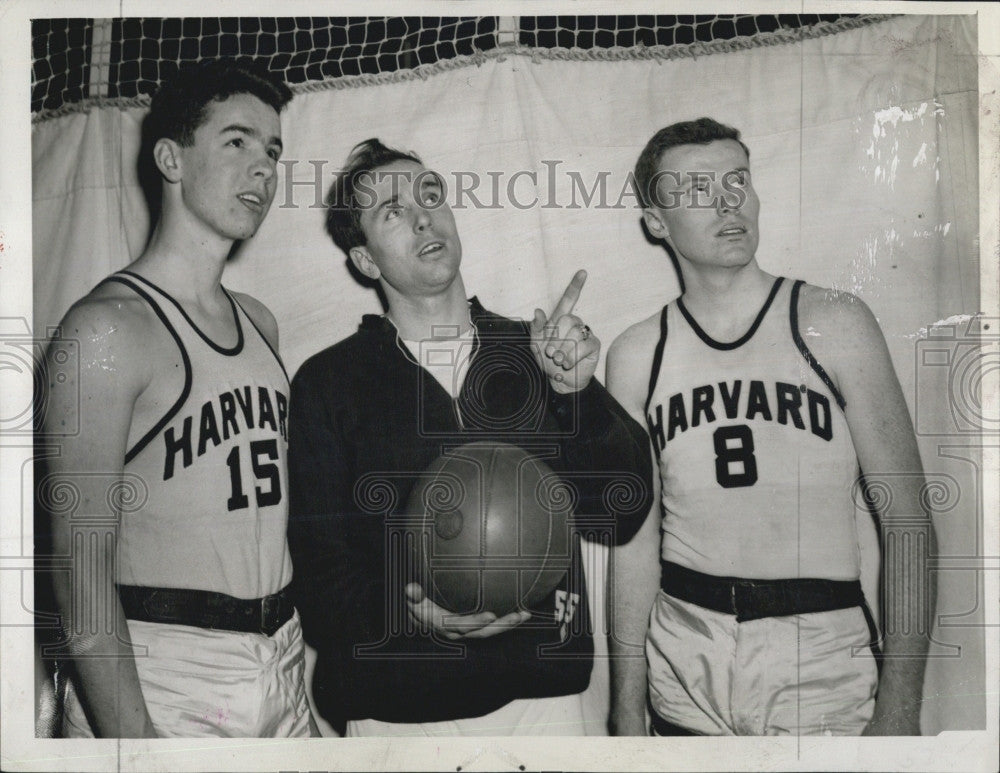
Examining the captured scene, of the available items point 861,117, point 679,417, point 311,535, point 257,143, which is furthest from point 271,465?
point 861,117

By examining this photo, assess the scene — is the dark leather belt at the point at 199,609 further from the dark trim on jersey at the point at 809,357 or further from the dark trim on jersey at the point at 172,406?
the dark trim on jersey at the point at 809,357

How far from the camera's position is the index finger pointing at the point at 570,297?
258 cm

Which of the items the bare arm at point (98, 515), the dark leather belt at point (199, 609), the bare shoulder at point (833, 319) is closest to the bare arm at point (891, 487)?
the bare shoulder at point (833, 319)

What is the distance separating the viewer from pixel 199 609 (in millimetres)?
2475

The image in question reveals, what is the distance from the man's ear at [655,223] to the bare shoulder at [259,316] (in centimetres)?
114

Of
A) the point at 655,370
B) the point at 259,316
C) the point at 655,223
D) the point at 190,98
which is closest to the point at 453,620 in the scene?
the point at 655,370

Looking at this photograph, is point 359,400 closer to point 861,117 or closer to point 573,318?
point 573,318

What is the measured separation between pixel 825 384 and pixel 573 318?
0.76 m

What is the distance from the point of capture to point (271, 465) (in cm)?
254

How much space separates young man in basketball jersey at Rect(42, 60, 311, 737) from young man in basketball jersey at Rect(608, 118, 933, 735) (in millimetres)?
1027

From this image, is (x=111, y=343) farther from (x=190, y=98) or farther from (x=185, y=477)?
(x=190, y=98)

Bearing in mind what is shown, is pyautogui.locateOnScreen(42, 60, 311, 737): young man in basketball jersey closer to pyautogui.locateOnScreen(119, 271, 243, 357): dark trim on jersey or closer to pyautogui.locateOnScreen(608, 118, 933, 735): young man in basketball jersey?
pyautogui.locateOnScreen(119, 271, 243, 357): dark trim on jersey

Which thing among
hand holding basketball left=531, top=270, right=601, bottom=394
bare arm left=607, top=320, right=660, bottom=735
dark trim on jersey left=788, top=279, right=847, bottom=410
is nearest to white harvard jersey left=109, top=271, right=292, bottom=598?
hand holding basketball left=531, top=270, right=601, bottom=394

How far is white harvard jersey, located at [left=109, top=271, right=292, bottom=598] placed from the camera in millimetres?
2488
